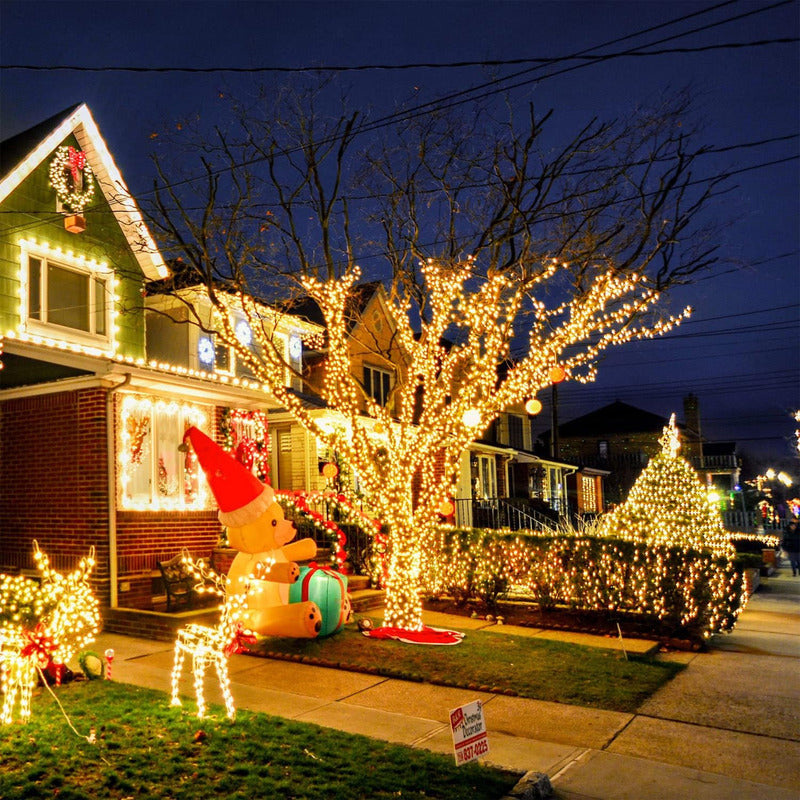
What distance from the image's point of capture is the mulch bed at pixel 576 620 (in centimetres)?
1040

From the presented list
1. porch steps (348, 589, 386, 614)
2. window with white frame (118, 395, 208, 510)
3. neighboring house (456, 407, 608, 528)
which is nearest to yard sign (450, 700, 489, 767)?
porch steps (348, 589, 386, 614)

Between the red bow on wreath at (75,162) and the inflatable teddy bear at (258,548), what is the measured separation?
769 centimetres

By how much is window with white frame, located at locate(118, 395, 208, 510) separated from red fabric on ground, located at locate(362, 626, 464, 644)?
3.99m

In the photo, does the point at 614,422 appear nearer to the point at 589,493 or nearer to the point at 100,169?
the point at 589,493

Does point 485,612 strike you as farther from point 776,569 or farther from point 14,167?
point 776,569

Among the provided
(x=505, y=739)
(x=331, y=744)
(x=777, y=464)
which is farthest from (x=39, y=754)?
(x=777, y=464)

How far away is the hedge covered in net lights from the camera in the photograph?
10.4 m

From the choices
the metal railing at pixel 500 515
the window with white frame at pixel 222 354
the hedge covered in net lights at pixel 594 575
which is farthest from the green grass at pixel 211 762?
the metal railing at pixel 500 515

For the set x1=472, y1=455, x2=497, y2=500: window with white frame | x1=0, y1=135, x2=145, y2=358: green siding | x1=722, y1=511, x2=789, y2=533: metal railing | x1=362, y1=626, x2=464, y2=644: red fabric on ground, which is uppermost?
x1=0, y1=135, x2=145, y2=358: green siding

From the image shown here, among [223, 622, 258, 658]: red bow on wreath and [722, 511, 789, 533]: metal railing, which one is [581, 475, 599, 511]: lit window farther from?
[223, 622, 258, 658]: red bow on wreath

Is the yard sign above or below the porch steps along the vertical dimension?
above

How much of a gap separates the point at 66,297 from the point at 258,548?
7307mm

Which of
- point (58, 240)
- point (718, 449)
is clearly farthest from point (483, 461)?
point (718, 449)

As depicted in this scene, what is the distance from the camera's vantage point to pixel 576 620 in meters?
11.2
